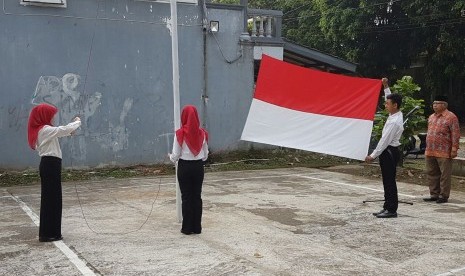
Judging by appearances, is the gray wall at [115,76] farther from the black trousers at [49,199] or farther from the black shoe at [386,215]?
the black shoe at [386,215]

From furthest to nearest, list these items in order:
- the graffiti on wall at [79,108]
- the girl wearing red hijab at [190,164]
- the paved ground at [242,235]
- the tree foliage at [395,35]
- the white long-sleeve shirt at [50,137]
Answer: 1. the tree foliage at [395,35]
2. the graffiti on wall at [79,108]
3. the girl wearing red hijab at [190,164]
4. the white long-sleeve shirt at [50,137]
5. the paved ground at [242,235]

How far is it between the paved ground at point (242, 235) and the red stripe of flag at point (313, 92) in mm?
1593

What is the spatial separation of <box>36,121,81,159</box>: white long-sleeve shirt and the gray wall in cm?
572

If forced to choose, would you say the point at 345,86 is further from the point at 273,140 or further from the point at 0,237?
the point at 0,237

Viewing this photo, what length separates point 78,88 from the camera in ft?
38.2

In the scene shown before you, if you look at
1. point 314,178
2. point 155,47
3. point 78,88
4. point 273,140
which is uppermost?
point 155,47

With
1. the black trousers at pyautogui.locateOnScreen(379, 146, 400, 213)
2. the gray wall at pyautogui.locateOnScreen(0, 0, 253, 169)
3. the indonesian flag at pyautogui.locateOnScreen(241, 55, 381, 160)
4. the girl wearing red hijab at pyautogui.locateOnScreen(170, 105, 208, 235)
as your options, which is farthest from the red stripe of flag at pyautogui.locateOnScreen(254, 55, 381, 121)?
the gray wall at pyautogui.locateOnScreen(0, 0, 253, 169)

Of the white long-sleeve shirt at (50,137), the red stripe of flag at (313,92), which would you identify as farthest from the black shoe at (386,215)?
the white long-sleeve shirt at (50,137)

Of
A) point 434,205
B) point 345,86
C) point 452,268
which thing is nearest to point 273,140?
point 345,86

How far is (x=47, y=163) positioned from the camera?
5.90 m

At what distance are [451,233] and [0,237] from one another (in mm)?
5627

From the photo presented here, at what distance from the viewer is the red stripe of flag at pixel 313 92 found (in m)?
8.14

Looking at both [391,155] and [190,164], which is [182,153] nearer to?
[190,164]

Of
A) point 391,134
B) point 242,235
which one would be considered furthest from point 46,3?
point 391,134
